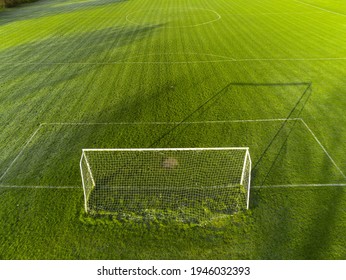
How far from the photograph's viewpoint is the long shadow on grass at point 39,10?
36347 mm

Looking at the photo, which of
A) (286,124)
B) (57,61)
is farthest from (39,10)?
(286,124)

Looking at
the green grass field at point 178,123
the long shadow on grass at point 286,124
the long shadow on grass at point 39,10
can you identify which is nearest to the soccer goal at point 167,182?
the green grass field at point 178,123

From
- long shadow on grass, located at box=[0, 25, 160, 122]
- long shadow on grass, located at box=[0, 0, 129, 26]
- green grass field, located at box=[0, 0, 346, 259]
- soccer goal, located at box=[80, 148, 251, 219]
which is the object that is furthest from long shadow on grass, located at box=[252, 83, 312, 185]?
long shadow on grass, located at box=[0, 0, 129, 26]

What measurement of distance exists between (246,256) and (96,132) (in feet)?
27.5

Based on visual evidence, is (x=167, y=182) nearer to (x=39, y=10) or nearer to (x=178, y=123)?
(x=178, y=123)

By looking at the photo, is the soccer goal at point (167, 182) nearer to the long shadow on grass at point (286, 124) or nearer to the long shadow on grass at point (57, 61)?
the long shadow on grass at point (286, 124)

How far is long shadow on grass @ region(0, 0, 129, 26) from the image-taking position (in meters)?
36.3

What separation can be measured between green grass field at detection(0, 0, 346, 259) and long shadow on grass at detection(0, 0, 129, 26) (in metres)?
8.35

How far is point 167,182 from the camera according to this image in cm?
1027

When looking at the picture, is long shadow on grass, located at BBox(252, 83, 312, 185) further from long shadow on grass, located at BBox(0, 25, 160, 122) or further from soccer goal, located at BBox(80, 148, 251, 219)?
long shadow on grass, located at BBox(0, 25, 160, 122)

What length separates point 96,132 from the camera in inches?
512

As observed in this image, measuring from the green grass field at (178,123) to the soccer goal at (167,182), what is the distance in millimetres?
461
